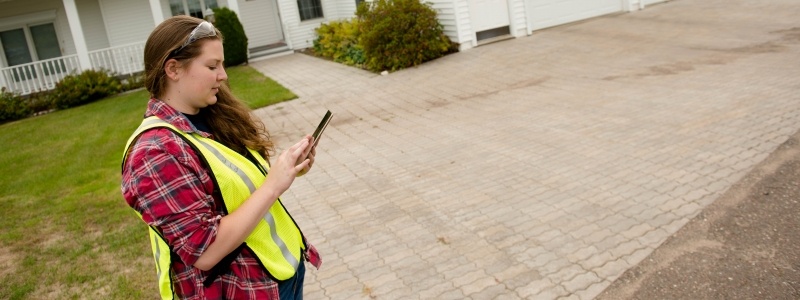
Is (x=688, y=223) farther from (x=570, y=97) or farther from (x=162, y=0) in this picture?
(x=162, y=0)

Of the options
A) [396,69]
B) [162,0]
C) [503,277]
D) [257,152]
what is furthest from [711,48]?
[162,0]

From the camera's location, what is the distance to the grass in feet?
16.7

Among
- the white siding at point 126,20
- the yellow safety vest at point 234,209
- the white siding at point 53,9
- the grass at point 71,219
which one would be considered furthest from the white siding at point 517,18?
the white siding at point 53,9

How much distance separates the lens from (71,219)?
6879 mm

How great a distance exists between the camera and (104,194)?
7789 mm

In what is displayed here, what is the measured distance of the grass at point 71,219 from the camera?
5.09m

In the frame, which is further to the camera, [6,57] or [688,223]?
[6,57]

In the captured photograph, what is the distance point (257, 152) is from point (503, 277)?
2.55 meters

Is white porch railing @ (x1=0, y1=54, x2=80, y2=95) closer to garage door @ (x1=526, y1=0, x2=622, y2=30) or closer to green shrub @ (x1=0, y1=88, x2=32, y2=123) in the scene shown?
green shrub @ (x1=0, y1=88, x2=32, y2=123)

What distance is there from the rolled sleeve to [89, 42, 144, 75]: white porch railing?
19.4 metres

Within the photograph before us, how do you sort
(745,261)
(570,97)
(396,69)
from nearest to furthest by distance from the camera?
(745,261) → (570,97) → (396,69)

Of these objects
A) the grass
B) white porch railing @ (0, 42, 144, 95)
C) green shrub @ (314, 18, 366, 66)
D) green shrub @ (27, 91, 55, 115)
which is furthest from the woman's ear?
white porch railing @ (0, 42, 144, 95)

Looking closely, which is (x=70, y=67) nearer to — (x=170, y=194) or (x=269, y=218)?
(x=269, y=218)

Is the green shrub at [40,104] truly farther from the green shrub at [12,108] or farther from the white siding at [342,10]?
the white siding at [342,10]
